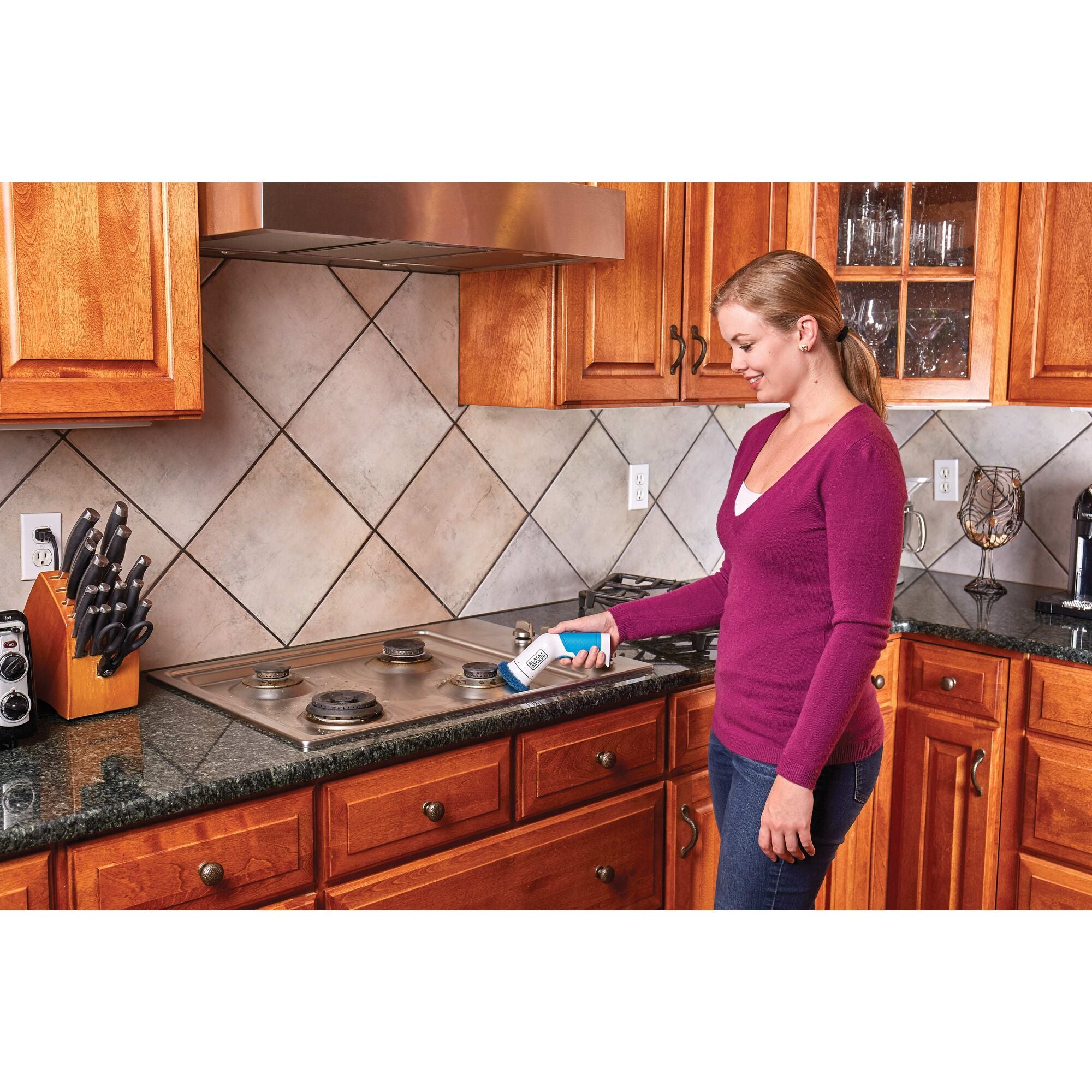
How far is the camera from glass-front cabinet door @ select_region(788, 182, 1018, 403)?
2.73m

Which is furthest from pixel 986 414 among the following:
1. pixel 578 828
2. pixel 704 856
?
pixel 578 828

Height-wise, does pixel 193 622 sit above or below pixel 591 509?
below

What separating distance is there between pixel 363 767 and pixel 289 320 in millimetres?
943

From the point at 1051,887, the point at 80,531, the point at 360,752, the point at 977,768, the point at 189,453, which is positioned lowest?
the point at 1051,887

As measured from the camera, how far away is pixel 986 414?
3.20 meters

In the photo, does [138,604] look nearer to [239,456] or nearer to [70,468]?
[70,468]

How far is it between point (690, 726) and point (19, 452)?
1324 millimetres

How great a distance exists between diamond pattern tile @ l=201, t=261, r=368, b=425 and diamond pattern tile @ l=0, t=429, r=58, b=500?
1.17 feet

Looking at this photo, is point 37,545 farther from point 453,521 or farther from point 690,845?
point 690,845

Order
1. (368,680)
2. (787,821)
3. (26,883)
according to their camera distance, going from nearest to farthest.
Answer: (26,883) < (787,821) < (368,680)

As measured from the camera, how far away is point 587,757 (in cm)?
209

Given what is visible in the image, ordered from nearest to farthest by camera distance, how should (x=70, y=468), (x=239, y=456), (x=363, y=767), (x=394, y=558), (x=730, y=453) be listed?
(x=363, y=767)
(x=70, y=468)
(x=239, y=456)
(x=394, y=558)
(x=730, y=453)

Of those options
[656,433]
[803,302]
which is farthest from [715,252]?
[803,302]

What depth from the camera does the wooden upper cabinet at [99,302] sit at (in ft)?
5.25
